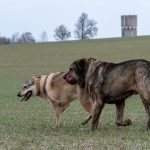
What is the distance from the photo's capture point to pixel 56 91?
12.3 m

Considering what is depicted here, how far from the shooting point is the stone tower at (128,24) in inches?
3573

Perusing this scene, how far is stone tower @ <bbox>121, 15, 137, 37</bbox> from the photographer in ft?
298

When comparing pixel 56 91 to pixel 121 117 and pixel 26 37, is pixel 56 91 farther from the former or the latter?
pixel 26 37

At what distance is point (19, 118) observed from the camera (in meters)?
13.8

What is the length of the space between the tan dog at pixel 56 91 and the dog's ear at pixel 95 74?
76 cm

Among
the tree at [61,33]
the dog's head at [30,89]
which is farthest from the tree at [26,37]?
the dog's head at [30,89]

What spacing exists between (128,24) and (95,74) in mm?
79934

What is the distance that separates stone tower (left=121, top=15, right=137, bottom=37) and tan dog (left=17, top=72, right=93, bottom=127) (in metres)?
77.1

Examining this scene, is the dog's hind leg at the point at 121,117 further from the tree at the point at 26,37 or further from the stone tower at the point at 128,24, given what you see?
the tree at the point at 26,37

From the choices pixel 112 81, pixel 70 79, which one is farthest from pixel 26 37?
pixel 112 81

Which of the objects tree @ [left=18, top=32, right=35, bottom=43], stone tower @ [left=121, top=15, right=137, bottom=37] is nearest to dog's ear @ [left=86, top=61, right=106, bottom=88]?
stone tower @ [left=121, top=15, right=137, bottom=37]

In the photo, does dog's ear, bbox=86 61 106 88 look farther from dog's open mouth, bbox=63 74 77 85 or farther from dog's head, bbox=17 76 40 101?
dog's head, bbox=17 76 40 101

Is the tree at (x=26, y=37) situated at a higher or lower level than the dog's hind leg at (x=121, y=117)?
higher

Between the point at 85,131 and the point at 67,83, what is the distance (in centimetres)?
174
